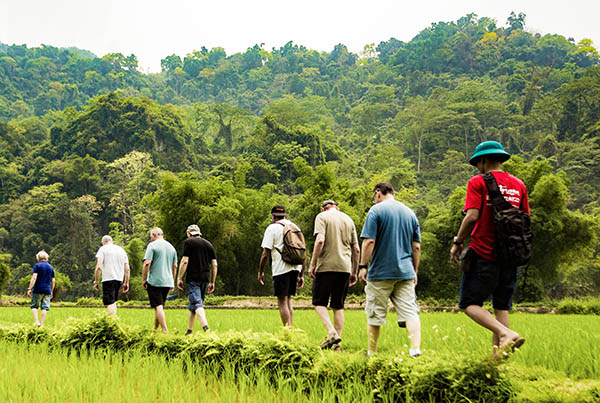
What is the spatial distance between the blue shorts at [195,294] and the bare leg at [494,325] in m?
4.74

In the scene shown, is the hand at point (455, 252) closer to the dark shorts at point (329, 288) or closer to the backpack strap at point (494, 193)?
the backpack strap at point (494, 193)

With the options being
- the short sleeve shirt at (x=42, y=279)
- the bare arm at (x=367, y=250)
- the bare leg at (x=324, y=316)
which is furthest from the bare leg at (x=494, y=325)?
the short sleeve shirt at (x=42, y=279)

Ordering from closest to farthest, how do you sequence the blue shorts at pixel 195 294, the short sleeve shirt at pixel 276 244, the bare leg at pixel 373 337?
1. the bare leg at pixel 373 337
2. the short sleeve shirt at pixel 276 244
3. the blue shorts at pixel 195 294

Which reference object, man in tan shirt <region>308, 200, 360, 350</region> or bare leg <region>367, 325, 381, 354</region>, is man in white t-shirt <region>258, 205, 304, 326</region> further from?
bare leg <region>367, 325, 381, 354</region>

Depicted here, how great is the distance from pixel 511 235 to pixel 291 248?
3532 millimetres

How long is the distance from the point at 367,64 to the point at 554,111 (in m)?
63.7

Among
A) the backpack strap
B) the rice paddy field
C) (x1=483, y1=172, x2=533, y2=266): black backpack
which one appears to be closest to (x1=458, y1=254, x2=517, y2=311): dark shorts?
(x1=483, y1=172, x2=533, y2=266): black backpack

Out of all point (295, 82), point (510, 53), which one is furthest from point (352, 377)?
point (295, 82)

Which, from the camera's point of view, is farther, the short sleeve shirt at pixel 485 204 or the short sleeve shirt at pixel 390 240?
the short sleeve shirt at pixel 390 240

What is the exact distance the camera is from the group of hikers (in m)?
4.57

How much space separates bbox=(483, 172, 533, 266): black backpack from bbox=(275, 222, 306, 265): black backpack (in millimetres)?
3347

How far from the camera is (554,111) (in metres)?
56.4

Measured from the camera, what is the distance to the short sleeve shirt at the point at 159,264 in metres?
8.39

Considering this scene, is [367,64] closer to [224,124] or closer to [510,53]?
[510,53]
